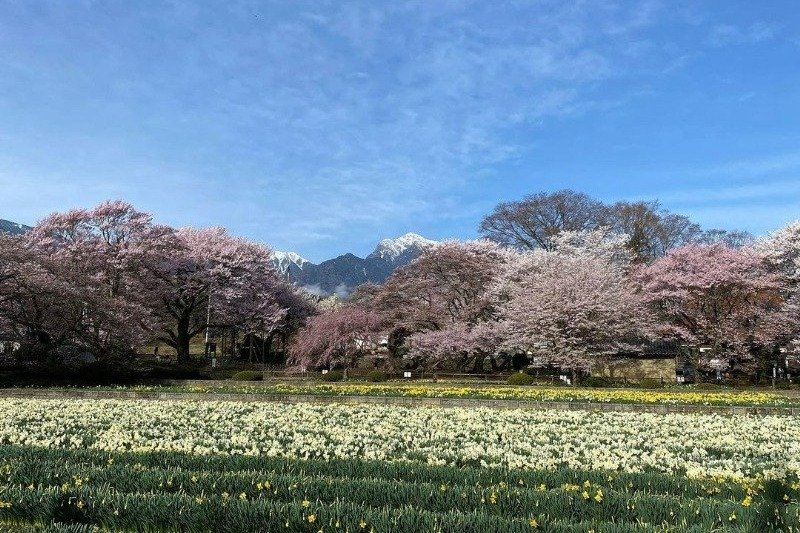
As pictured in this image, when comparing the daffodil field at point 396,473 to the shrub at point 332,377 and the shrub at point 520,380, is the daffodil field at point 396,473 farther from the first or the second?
the shrub at point 332,377

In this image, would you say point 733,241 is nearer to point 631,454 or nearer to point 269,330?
point 269,330

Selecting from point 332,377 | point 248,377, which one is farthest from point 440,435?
point 332,377

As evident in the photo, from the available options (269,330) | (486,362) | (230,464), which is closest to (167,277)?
(269,330)

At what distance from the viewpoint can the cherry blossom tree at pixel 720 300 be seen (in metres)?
37.4

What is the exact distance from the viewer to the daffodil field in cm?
502

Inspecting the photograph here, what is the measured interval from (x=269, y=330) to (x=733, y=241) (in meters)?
42.2

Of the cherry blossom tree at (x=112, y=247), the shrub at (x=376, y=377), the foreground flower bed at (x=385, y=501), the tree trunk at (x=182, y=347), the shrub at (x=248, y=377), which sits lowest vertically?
the shrub at (x=376, y=377)

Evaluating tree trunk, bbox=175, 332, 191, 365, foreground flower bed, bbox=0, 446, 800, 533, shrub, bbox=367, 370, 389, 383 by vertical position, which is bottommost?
shrub, bbox=367, 370, 389, 383

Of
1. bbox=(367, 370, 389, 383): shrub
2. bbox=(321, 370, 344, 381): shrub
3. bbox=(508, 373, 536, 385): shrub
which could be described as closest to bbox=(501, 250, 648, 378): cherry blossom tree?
bbox=(508, 373, 536, 385): shrub

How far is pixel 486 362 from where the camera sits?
47531 mm

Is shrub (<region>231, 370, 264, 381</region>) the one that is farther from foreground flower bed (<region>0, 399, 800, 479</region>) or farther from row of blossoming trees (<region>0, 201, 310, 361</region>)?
Answer: foreground flower bed (<region>0, 399, 800, 479</region>)

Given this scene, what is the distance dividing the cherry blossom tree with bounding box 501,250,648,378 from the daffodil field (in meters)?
19.1

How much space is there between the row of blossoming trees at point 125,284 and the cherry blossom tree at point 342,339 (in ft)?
30.8

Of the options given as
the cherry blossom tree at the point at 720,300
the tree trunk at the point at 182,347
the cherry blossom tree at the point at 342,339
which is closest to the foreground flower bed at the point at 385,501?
the cherry blossom tree at the point at 342,339
